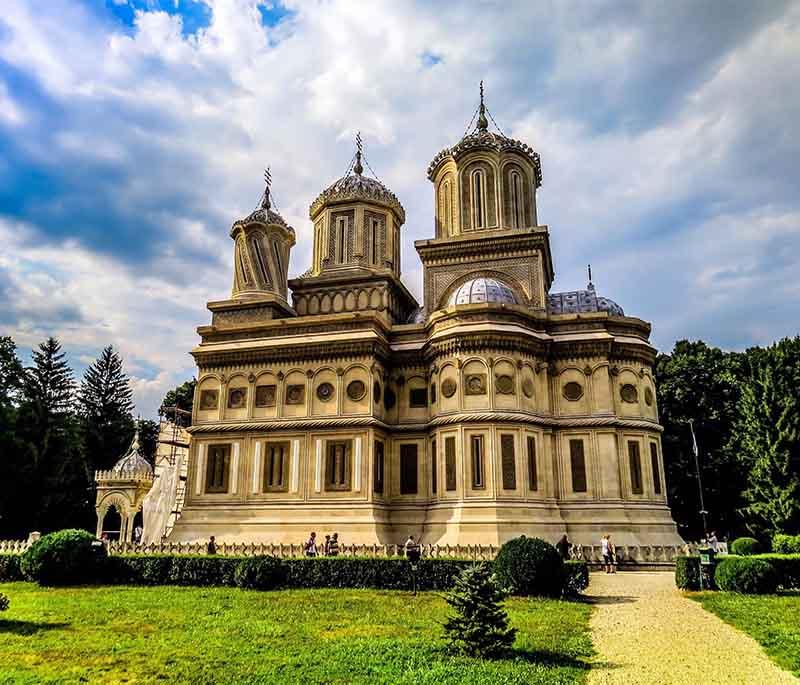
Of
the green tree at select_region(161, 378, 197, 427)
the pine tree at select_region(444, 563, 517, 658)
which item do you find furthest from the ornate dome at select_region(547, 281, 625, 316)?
the green tree at select_region(161, 378, 197, 427)

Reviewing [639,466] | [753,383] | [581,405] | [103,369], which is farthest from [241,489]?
[103,369]

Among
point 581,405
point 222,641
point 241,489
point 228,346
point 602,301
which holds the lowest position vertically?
point 222,641

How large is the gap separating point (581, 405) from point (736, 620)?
15.0m

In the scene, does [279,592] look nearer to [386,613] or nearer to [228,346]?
[386,613]

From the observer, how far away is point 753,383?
30.9 meters

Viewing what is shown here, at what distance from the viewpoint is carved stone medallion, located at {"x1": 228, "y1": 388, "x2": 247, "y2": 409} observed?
94.7 ft

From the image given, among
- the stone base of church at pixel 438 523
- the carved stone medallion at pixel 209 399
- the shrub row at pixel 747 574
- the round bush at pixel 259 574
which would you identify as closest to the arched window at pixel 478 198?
the stone base of church at pixel 438 523

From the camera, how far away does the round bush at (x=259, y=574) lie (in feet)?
55.0

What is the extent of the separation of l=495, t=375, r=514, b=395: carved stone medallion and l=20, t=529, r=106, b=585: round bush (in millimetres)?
14765

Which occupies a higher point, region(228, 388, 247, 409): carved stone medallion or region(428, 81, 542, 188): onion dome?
region(428, 81, 542, 188): onion dome

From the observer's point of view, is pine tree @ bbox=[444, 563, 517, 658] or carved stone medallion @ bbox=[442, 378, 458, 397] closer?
pine tree @ bbox=[444, 563, 517, 658]

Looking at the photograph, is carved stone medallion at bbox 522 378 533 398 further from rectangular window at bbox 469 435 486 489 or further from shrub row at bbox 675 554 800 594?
shrub row at bbox 675 554 800 594

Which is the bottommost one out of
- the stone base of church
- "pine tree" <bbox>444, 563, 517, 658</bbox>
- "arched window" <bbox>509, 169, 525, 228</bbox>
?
"pine tree" <bbox>444, 563, 517, 658</bbox>

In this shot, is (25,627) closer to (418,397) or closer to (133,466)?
(418,397)
